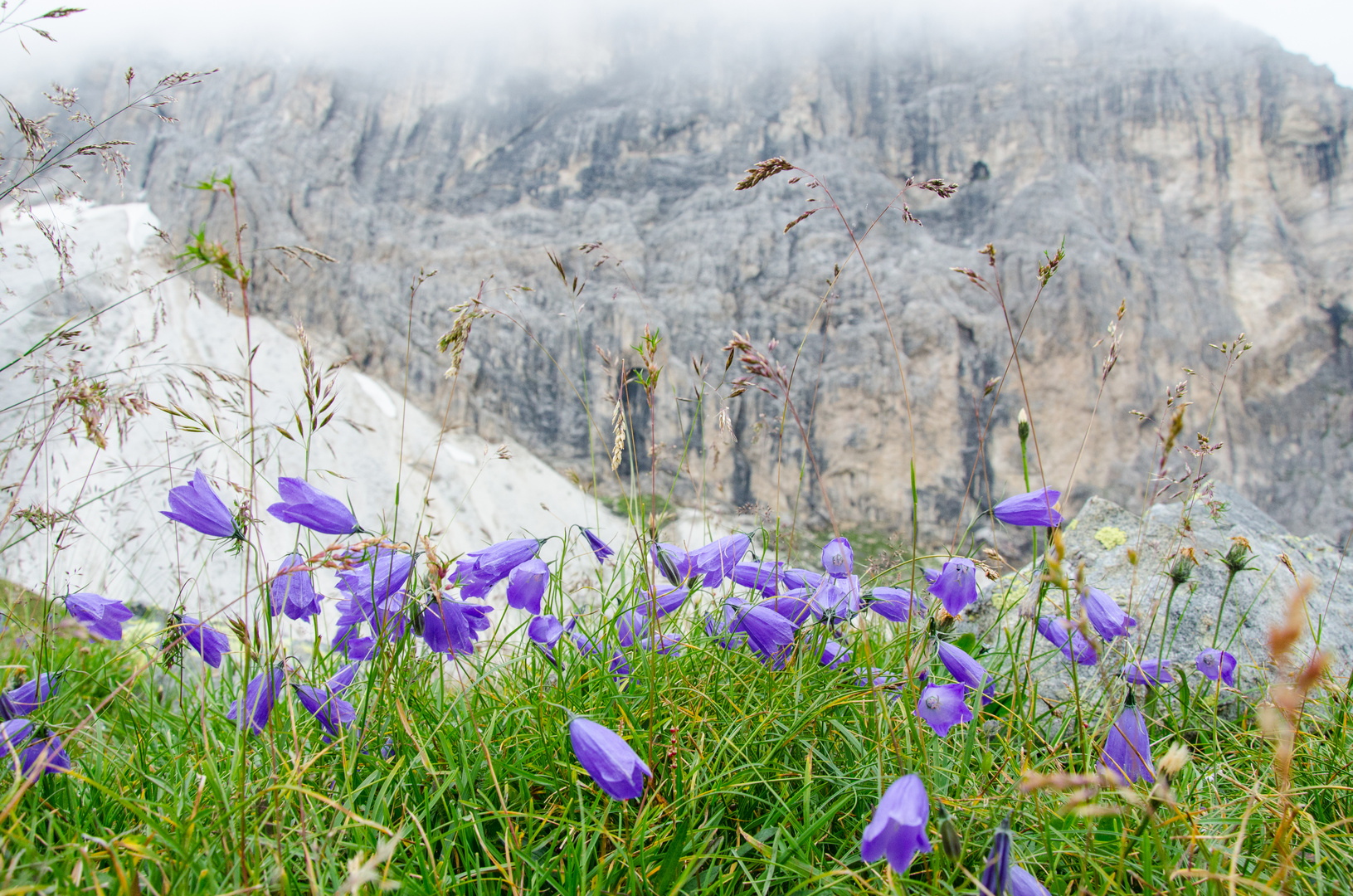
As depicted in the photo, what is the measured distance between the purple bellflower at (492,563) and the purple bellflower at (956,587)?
896 mm

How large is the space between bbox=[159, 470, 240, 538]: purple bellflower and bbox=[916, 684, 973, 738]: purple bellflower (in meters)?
1.39

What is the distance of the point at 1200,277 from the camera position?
36.0 metres

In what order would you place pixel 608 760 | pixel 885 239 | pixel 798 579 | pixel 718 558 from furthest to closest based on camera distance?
pixel 885 239
pixel 798 579
pixel 718 558
pixel 608 760

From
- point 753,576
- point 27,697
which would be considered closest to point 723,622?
point 753,576

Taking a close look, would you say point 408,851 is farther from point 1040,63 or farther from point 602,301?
point 1040,63

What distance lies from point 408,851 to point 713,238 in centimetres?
3974

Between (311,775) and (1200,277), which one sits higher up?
(311,775)

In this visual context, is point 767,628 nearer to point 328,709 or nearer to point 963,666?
point 963,666

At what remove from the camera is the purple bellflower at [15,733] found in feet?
3.79

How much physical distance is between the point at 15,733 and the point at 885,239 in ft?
138

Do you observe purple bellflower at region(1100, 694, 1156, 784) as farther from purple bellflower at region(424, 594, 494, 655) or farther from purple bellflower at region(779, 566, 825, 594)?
purple bellflower at region(424, 594, 494, 655)

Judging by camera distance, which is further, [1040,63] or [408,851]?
[1040,63]

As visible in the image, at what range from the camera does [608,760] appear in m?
1.05

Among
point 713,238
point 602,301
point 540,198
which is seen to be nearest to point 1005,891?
point 602,301
